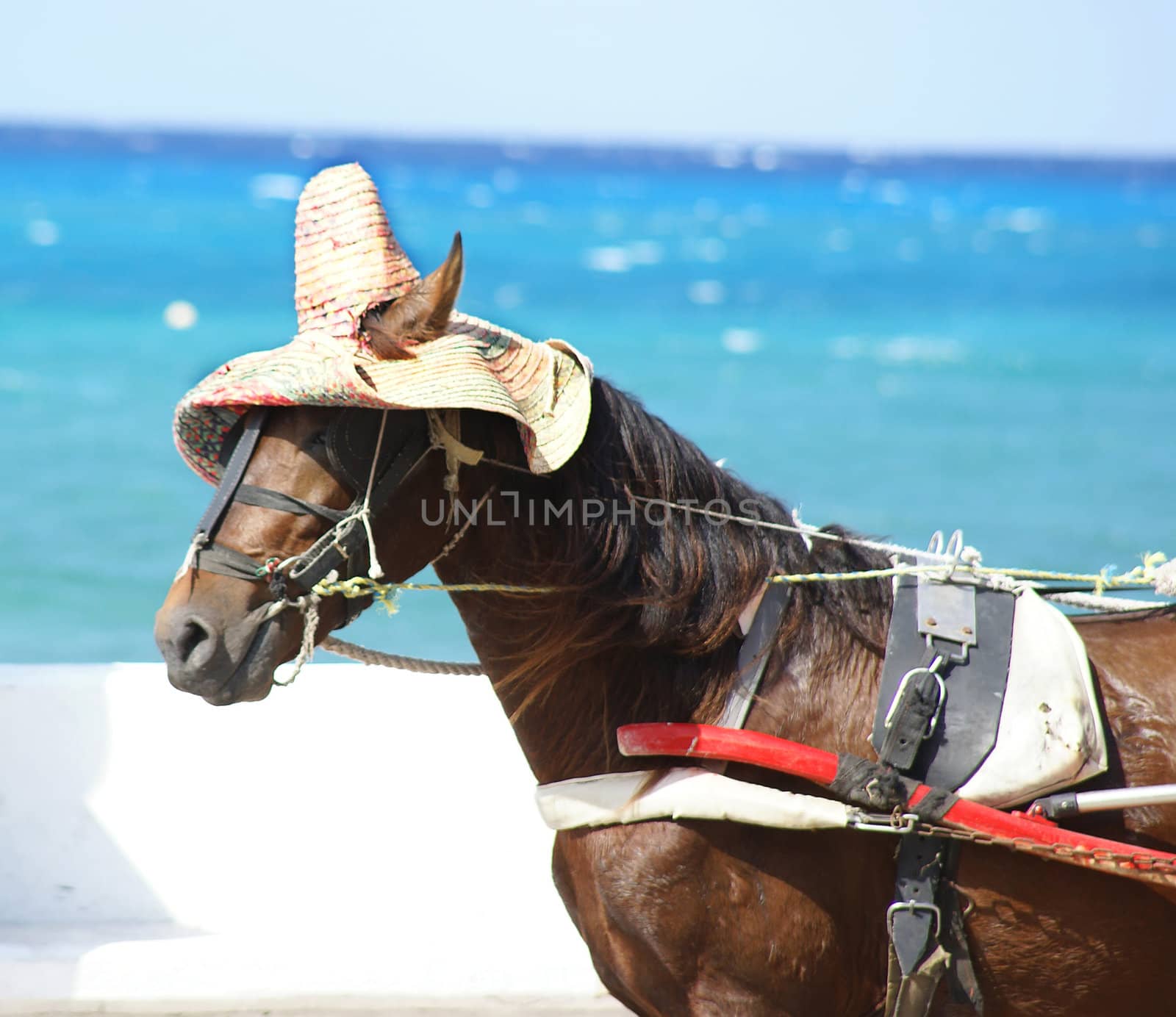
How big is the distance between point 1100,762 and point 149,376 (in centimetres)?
2080

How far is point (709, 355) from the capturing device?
25031mm

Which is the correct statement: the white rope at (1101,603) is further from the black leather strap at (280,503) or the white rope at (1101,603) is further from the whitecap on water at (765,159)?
the whitecap on water at (765,159)

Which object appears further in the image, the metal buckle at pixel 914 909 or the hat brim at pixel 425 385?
the metal buckle at pixel 914 909

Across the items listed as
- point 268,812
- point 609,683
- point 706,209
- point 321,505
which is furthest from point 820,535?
point 706,209

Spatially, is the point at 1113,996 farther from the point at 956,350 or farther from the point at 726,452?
the point at 956,350

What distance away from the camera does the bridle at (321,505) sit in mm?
2064

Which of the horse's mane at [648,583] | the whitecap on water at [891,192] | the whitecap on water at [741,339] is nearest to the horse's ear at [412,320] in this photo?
the horse's mane at [648,583]

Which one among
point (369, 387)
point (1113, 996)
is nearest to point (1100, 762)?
point (1113, 996)

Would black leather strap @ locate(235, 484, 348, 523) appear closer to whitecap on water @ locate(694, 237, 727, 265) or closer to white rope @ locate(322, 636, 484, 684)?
white rope @ locate(322, 636, 484, 684)

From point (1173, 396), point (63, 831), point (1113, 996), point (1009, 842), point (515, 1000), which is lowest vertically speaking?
point (515, 1000)

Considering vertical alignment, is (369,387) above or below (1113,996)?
above

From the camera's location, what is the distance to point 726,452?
15914 mm

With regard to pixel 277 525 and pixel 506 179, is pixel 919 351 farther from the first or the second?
pixel 506 179

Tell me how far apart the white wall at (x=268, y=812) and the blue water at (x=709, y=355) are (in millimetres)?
1923
